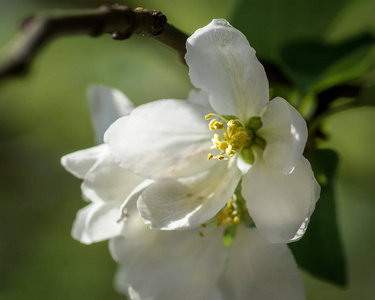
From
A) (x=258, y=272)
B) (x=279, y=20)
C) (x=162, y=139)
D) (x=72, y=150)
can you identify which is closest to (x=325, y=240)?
(x=258, y=272)

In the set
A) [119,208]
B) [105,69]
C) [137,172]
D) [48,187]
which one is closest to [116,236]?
[119,208]

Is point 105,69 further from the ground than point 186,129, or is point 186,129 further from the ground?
point 186,129

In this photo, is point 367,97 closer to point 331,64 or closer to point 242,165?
point 331,64

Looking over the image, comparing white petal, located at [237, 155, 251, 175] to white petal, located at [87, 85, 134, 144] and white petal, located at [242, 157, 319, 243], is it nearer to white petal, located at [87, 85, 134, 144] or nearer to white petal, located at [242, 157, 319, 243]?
white petal, located at [242, 157, 319, 243]

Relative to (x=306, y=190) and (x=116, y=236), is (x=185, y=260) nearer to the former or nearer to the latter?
(x=116, y=236)

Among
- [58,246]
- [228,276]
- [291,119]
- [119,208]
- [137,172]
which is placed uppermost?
[291,119]

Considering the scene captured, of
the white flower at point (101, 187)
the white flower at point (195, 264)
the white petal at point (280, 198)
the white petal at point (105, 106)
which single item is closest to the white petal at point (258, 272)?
the white flower at point (195, 264)
